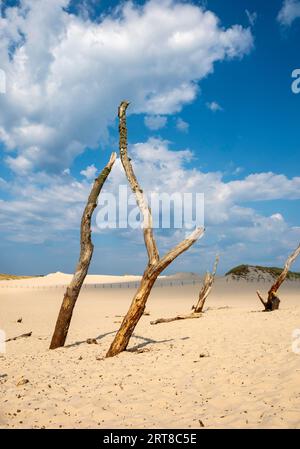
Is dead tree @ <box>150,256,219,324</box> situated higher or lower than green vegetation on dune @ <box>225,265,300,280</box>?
lower

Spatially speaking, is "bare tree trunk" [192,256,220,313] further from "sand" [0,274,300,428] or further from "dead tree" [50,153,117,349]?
"dead tree" [50,153,117,349]

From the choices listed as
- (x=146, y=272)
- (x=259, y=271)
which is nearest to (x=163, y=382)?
(x=146, y=272)

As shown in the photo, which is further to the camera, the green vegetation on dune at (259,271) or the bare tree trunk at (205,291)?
the green vegetation on dune at (259,271)

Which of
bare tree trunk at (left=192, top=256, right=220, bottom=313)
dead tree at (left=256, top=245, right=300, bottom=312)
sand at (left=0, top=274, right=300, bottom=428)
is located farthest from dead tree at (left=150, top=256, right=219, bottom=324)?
sand at (left=0, top=274, right=300, bottom=428)

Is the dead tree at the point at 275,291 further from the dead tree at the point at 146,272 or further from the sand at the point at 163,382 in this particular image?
the dead tree at the point at 146,272

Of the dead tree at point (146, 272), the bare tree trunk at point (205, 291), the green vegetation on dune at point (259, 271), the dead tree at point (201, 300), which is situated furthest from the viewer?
the green vegetation on dune at point (259, 271)

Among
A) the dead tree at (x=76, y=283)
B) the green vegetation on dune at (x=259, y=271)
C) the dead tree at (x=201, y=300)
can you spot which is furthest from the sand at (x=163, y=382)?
the green vegetation on dune at (x=259, y=271)

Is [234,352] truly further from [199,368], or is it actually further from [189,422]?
[189,422]

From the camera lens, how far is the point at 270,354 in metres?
9.61

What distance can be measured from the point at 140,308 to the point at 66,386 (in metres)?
3.21

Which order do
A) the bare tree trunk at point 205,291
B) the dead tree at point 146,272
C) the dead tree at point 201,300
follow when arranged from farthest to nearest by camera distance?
the bare tree trunk at point 205,291
the dead tree at point 201,300
the dead tree at point 146,272

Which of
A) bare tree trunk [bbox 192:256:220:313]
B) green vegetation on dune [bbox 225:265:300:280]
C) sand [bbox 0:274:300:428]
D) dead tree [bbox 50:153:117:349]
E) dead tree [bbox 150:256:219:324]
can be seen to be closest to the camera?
sand [bbox 0:274:300:428]
